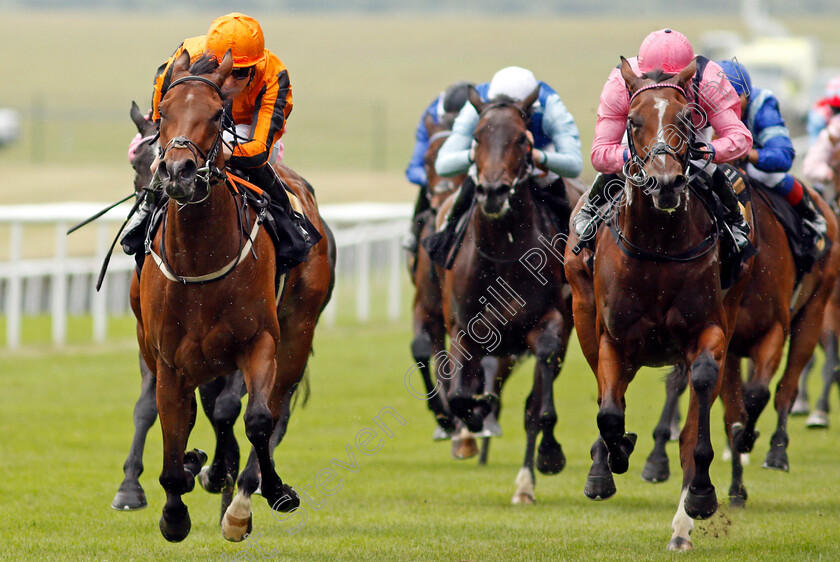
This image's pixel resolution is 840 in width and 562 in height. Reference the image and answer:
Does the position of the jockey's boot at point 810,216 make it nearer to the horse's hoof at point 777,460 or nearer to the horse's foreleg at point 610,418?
the horse's hoof at point 777,460

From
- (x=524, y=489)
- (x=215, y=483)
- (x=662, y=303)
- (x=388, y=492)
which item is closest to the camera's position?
(x=662, y=303)

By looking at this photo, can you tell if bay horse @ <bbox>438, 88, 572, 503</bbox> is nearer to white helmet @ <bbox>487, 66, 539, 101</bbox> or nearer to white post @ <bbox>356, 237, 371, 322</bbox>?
white helmet @ <bbox>487, 66, 539, 101</bbox>

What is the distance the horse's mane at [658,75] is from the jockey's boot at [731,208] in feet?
1.89

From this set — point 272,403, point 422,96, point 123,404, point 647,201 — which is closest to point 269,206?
point 272,403

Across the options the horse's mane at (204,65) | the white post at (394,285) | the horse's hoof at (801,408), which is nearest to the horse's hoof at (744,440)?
the horse's mane at (204,65)

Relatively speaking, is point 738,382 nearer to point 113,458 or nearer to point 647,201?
point 647,201

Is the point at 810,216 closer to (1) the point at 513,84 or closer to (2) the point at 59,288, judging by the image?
(1) the point at 513,84

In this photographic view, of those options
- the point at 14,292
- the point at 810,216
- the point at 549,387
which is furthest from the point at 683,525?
the point at 14,292

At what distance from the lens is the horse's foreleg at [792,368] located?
7.82 metres

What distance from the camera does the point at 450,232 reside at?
25.9ft

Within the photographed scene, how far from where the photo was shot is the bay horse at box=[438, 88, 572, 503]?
290 inches

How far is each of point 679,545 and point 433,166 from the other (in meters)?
4.08

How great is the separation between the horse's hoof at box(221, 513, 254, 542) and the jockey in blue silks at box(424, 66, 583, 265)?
2364mm

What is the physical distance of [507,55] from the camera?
5603cm
